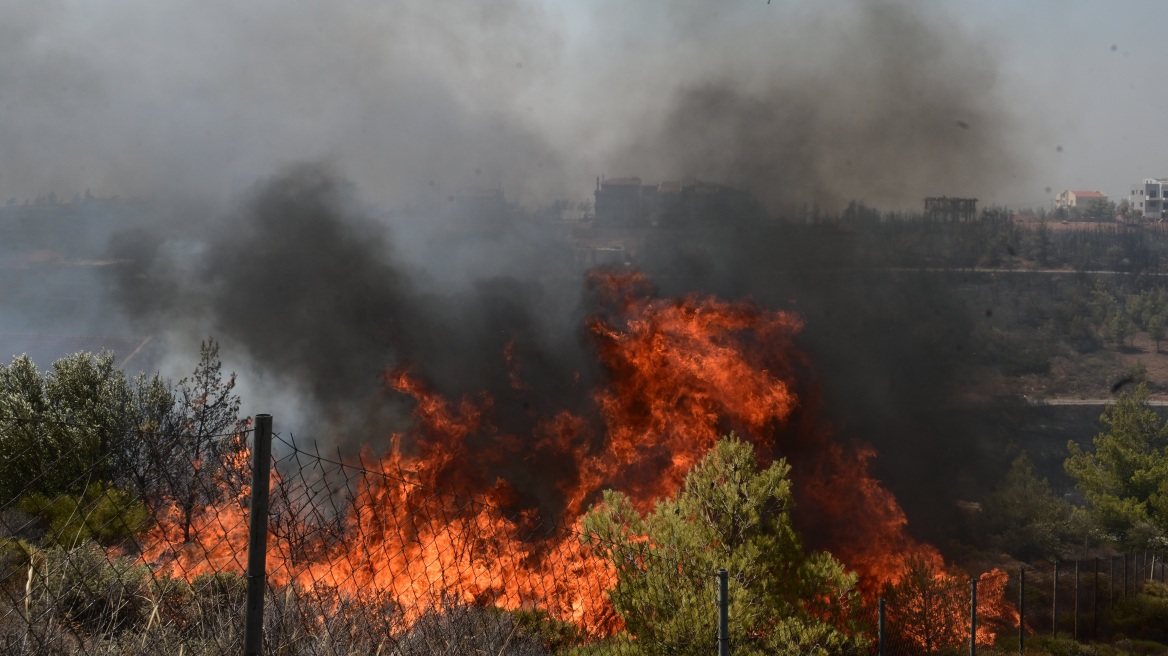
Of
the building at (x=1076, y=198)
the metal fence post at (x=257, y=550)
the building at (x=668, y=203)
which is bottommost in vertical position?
the metal fence post at (x=257, y=550)

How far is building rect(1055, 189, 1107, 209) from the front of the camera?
106494 millimetres

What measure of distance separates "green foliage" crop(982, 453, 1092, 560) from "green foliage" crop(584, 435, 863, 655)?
2645cm

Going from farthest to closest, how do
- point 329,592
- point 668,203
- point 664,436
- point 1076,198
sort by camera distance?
point 1076,198 < point 668,203 < point 664,436 < point 329,592

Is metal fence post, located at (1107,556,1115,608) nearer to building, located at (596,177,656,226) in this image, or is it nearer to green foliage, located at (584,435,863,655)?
green foliage, located at (584,435,863,655)

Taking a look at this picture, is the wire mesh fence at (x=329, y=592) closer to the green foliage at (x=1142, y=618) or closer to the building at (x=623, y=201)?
the green foliage at (x=1142, y=618)

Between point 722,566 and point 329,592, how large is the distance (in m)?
4.69

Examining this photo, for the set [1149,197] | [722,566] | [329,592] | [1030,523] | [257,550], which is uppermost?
[1149,197]

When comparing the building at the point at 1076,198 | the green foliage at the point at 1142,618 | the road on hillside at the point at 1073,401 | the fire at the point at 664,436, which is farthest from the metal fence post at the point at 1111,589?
the building at the point at 1076,198

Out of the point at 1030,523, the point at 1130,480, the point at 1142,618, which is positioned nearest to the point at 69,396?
the point at 1142,618

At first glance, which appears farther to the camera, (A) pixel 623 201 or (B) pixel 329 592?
(A) pixel 623 201

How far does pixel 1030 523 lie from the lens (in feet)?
118

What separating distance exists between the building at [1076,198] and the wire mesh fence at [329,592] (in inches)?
3945

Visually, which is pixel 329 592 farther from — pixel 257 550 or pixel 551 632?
pixel 257 550

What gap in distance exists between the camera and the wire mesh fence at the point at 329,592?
6.93m
